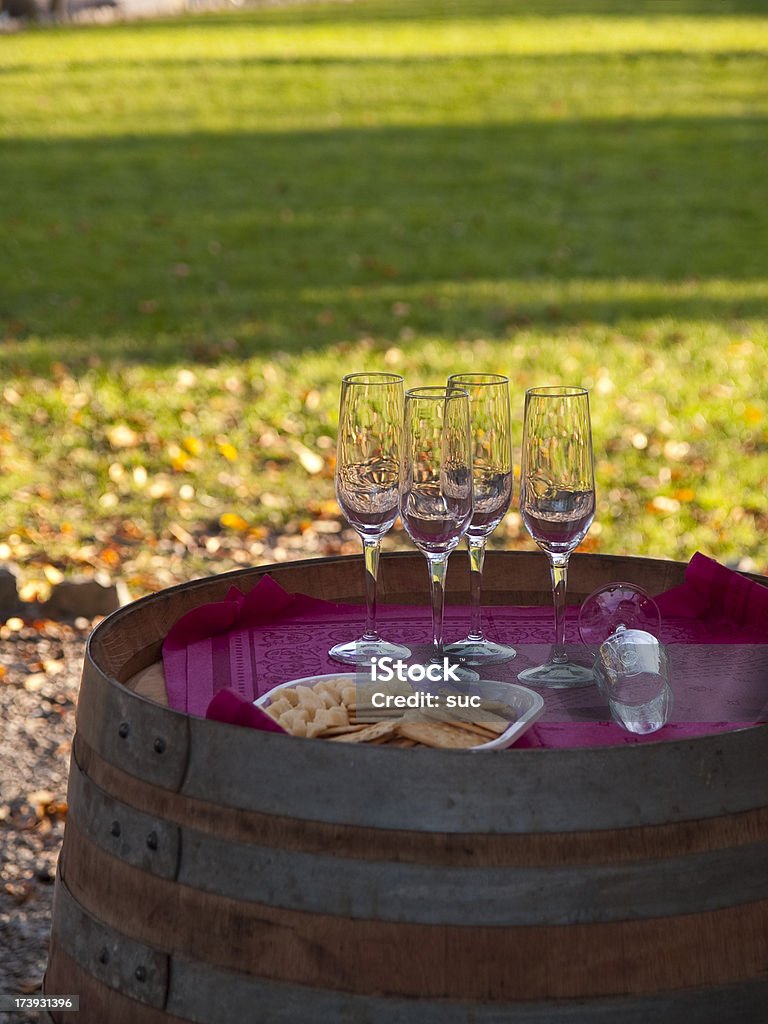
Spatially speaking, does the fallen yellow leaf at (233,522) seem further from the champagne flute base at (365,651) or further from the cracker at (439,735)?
the cracker at (439,735)

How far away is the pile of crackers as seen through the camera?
1.91 metres

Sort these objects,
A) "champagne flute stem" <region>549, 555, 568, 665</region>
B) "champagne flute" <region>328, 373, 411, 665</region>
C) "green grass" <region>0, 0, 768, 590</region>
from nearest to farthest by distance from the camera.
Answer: "champagne flute" <region>328, 373, 411, 665</region>
"champagne flute stem" <region>549, 555, 568, 665</region>
"green grass" <region>0, 0, 768, 590</region>

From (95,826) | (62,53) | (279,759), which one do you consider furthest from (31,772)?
(62,53)

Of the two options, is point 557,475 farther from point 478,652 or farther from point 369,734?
point 369,734

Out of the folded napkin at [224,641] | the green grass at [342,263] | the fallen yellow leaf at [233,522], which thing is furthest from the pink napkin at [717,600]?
the fallen yellow leaf at [233,522]

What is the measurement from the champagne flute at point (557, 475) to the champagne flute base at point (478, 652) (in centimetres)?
8

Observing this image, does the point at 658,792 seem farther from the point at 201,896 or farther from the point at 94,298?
the point at 94,298

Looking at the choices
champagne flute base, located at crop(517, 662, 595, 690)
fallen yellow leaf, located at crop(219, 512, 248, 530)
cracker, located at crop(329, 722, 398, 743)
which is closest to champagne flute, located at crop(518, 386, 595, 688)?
champagne flute base, located at crop(517, 662, 595, 690)

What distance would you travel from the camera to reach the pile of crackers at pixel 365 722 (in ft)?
6.26

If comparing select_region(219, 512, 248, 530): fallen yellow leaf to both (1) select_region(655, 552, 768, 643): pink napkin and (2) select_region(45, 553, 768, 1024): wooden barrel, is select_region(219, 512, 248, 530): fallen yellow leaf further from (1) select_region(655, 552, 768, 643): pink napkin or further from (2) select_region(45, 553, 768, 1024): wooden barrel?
(2) select_region(45, 553, 768, 1024): wooden barrel

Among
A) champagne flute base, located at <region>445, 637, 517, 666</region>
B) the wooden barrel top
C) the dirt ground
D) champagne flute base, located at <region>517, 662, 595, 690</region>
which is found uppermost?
champagne flute base, located at <region>445, 637, 517, 666</region>

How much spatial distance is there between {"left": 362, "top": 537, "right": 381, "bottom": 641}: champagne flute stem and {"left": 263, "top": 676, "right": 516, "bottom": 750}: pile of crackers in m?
0.30

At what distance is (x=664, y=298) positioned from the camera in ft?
32.1

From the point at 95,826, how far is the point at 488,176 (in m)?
12.5
